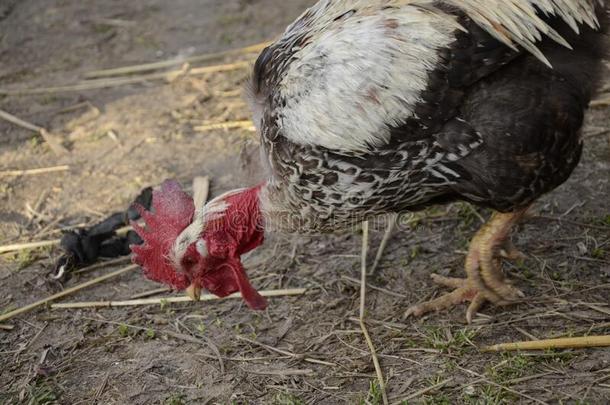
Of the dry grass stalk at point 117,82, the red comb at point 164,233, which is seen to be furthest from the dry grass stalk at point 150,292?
the dry grass stalk at point 117,82

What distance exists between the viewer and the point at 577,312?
3627mm

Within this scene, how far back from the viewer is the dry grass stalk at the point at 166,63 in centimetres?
661

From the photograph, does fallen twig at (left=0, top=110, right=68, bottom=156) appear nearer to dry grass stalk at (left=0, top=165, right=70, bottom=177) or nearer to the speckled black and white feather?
dry grass stalk at (left=0, top=165, right=70, bottom=177)

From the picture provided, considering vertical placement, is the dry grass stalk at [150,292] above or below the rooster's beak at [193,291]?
below

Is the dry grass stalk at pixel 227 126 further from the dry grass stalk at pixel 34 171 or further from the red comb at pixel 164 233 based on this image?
the red comb at pixel 164 233

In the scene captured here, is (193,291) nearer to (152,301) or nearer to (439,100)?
(152,301)

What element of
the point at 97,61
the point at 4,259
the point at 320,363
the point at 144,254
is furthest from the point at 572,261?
the point at 97,61

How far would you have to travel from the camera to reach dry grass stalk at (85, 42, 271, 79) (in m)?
6.61

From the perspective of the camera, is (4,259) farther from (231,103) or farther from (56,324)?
(231,103)

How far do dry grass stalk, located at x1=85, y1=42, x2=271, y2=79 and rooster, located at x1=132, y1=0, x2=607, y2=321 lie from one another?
3133 millimetres

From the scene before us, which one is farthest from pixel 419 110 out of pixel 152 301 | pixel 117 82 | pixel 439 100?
pixel 117 82

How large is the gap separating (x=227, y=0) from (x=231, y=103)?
2.24m

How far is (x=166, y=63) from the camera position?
21.9 feet

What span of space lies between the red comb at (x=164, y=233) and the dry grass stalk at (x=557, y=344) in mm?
1575
